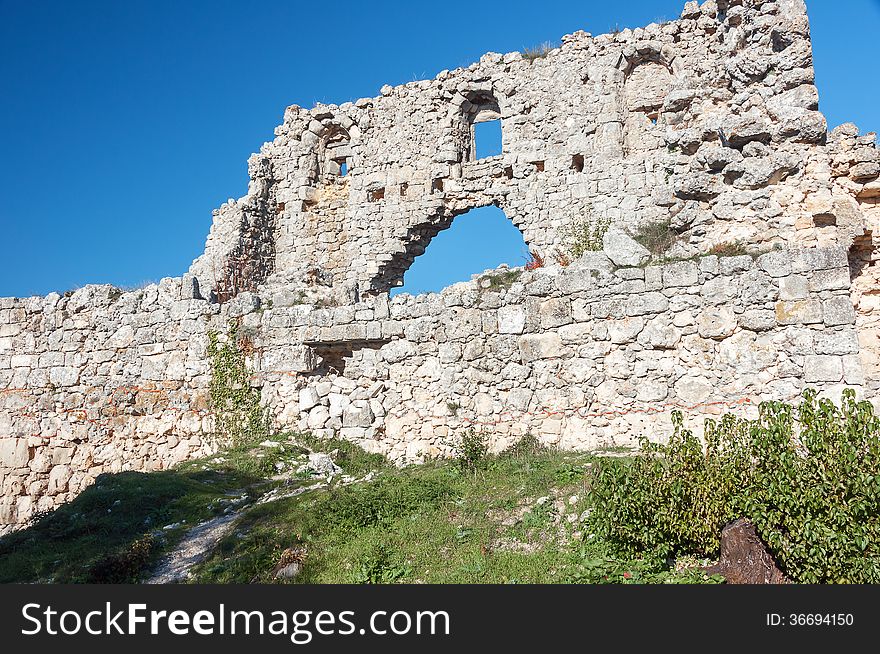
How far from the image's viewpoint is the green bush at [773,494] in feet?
17.1

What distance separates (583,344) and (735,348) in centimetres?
183

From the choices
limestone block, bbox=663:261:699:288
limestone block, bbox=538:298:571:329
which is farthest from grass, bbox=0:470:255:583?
limestone block, bbox=663:261:699:288

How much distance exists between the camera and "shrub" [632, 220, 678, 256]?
9273mm

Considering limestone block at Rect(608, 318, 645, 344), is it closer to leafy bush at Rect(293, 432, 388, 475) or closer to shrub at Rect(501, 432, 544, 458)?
shrub at Rect(501, 432, 544, 458)

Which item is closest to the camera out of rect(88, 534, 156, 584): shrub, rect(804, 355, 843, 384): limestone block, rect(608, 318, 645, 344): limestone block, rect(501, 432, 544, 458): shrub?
rect(88, 534, 156, 584): shrub

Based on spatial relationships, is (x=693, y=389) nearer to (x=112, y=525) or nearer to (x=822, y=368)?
(x=822, y=368)

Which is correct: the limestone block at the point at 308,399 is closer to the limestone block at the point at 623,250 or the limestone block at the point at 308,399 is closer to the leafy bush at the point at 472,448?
the leafy bush at the point at 472,448

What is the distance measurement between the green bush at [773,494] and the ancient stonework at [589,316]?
2536mm

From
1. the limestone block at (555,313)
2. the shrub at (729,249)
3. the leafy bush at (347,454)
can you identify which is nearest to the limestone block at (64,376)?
the leafy bush at (347,454)

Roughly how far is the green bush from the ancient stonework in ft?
8.32

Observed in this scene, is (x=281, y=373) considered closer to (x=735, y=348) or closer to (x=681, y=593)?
(x=735, y=348)

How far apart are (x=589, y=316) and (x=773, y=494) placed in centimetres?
407

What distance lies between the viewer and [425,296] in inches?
415

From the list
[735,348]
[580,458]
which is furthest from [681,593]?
[735,348]
